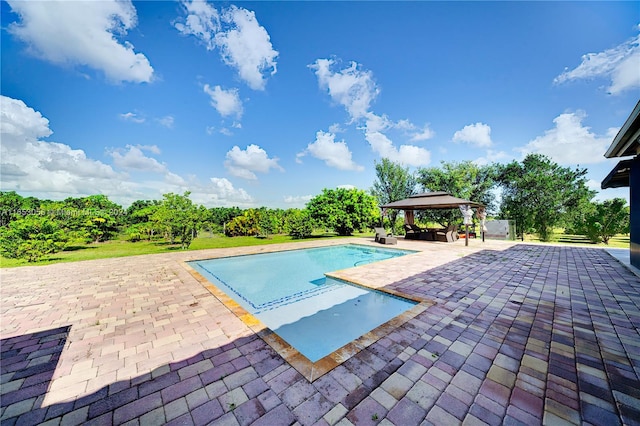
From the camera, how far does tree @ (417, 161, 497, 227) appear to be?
18938mm

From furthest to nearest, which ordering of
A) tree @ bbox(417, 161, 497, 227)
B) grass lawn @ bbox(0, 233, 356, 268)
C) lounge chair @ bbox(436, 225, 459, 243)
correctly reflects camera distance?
tree @ bbox(417, 161, 497, 227)
lounge chair @ bbox(436, 225, 459, 243)
grass lawn @ bbox(0, 233, 356, 268)

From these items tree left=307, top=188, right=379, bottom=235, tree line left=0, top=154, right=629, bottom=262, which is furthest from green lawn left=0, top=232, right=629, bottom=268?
tree left=307, top=188, right=379, bottom=235

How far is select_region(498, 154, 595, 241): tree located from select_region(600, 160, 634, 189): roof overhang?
10.7 meters

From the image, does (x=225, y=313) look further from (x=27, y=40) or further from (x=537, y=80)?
(x=537, y=80)

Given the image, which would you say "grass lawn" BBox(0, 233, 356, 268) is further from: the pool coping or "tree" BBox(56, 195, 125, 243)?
the pool coping

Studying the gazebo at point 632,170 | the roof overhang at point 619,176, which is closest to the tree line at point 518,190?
the roof overhang at point 619,176

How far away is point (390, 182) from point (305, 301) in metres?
16.9

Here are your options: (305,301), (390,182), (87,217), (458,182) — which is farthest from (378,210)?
(87,217)

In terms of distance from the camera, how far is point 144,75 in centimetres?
773

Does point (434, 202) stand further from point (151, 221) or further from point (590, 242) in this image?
point (151, 221)

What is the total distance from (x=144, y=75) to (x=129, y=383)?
9.62 meters

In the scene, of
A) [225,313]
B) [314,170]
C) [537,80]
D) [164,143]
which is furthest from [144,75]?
[537,80]

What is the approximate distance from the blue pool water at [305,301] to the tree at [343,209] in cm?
849

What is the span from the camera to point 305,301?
4477mm
